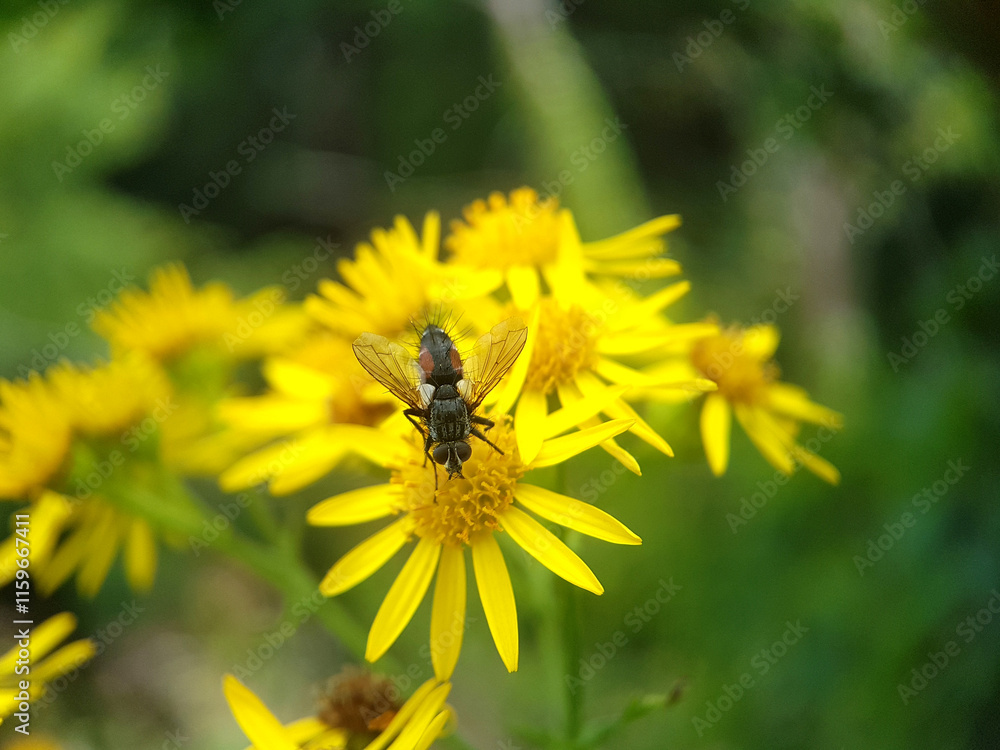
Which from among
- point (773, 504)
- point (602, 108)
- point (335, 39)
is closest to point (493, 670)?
point (773, 504)

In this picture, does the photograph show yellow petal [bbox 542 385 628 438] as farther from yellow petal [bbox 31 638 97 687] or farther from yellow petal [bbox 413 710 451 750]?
yellow petal [bbox 31 638 97 687]

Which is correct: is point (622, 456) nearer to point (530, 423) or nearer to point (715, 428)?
point (530, 423)

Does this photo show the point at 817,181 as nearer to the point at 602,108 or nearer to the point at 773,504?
the point at 602,108

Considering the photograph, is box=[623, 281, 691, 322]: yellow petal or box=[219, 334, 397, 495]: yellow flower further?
box=[219, 334, 397, 495]: yellow flower

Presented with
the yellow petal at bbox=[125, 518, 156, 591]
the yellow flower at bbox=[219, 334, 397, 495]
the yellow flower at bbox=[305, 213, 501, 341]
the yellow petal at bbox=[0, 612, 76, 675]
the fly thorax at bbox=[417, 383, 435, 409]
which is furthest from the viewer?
the yellow petal at bbox=[125, 518, 156, 591]

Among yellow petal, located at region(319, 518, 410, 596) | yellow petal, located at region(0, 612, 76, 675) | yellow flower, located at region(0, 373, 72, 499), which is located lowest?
yellow petal, located at region(319, 518, 410, 596)

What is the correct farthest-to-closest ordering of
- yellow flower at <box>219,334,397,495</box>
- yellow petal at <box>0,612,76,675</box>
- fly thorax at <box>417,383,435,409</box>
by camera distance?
yellow flower at <box>219,334,397,495</box> < yellow petal at <box>0,612,76,675</box> < fly thorax at <box>417,383,435,409</box>

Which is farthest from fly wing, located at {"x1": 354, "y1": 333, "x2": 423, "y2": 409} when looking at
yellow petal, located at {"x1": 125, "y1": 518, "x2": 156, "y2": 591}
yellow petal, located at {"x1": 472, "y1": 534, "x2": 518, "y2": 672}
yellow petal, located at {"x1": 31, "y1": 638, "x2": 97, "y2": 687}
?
yellow petal, located at {"x1": 125, "y1": 518, "x2": 156, "y2": 591}
